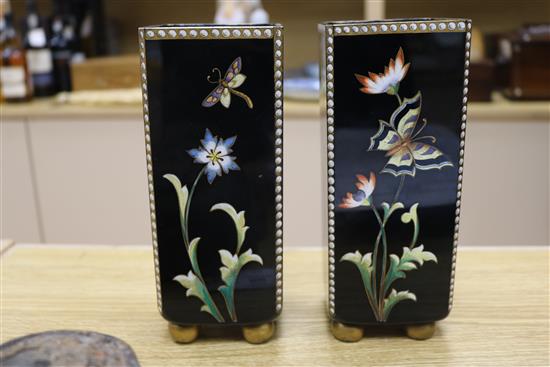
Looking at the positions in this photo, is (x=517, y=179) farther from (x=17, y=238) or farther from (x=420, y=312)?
(x=17, y=238)

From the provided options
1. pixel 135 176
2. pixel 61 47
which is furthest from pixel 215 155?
pixel 61 47

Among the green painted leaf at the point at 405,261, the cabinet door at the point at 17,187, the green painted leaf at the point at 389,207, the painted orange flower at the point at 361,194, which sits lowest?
the cabinet door at the point at 17,187

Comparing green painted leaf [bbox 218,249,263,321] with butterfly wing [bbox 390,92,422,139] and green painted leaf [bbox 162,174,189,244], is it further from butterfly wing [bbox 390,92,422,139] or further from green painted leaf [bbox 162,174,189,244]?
butterfly wing [bbox 390,92,422,139]

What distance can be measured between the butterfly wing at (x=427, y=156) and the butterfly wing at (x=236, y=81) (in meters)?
0.15

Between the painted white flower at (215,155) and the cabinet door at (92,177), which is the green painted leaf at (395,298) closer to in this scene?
the painted white flower at (215,155)

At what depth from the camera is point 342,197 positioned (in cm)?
53

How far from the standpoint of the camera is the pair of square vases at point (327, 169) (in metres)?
0.50

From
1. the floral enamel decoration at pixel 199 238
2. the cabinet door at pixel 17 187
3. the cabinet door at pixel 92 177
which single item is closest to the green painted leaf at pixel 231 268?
the floral enamel decoration at pixel 199 238

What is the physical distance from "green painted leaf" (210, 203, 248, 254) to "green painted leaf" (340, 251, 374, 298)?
93 mm

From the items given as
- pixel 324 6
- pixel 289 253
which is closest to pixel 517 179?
pixel 324 6

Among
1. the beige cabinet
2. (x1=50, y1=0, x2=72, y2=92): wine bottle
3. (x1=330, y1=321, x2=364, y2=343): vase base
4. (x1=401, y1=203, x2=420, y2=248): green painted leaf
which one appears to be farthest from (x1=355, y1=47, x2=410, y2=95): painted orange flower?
(x1=50, y1=0, x2=72, y2=92): wine bottle

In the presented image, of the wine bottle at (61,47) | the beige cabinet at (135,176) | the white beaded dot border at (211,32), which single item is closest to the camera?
the white beaded dot border at (211,32)

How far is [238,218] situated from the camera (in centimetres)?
53

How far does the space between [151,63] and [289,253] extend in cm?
35
